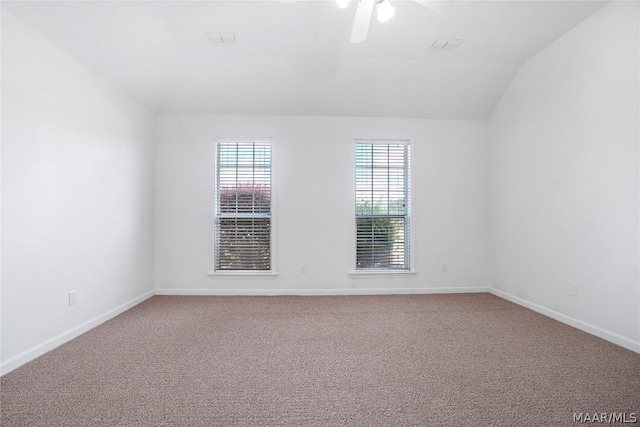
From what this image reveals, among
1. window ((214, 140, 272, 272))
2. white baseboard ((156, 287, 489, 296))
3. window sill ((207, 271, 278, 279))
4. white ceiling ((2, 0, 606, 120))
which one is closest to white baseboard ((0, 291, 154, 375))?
white baseboard ((156, 287, 489, 296))

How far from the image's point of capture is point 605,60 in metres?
2.75

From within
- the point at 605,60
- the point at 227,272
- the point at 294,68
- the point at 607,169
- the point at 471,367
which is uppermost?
the point at 294,68

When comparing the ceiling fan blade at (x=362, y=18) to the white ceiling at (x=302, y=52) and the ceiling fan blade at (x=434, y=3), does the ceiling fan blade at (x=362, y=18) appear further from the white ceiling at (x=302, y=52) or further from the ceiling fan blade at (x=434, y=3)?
the white ceiling at (x=302, y=52)

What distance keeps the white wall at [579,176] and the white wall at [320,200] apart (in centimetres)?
49

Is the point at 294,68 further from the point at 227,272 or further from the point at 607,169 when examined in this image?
the point at 607,169

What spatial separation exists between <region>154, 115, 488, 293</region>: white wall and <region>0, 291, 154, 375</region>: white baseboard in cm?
90

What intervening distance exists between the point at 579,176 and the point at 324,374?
295cm

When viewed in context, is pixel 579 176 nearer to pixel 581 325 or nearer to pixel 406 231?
pixel 581 325

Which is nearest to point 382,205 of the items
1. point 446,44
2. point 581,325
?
point 446,44

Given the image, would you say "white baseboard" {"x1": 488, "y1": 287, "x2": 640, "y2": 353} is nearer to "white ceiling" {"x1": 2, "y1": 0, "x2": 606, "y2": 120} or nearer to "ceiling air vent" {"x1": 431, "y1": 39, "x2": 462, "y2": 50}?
"white ceiling" {"x1": 2, "y1": 0, "x2": 606, "y2": 120}

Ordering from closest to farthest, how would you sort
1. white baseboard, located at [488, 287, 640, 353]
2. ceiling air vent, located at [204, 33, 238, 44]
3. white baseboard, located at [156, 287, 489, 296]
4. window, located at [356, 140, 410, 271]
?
white baseboard, located at [488, 287, 640, 353] → ceiling air vent, located at [204, 33, 238, 44] → white baseboard, located at [156, 287, 489, 296] → window, located at [356, 140, 410, 271]

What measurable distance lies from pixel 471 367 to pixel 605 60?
9.20ft

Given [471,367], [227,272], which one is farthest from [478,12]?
[227,272]

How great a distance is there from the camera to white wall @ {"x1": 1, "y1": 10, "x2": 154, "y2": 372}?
2260 millimetres
